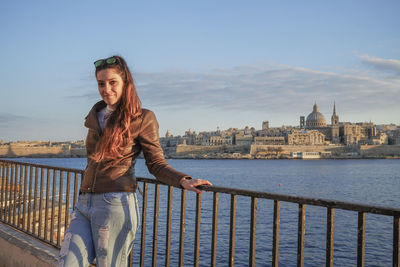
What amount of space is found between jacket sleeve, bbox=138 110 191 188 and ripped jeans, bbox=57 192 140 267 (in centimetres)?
21

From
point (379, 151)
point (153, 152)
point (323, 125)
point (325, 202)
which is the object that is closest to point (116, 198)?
point (153, 152)

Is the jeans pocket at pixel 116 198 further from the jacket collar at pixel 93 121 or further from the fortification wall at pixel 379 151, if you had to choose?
the fortification wall at pixel 379 151

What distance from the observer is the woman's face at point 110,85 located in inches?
83.0

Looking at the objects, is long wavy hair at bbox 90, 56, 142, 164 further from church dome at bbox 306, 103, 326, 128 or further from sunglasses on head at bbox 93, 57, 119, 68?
church dome at bbox 306, 103, 326, 128

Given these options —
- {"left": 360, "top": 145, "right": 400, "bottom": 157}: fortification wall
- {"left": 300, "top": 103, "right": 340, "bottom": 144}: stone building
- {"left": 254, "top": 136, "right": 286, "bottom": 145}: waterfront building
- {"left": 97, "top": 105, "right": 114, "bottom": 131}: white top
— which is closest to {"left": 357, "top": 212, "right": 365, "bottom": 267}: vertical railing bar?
{"left": 97, "top": 105, "right": 114, "bottom": 131}: white top

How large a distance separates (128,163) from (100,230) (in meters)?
0.35

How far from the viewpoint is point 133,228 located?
79.3 inches

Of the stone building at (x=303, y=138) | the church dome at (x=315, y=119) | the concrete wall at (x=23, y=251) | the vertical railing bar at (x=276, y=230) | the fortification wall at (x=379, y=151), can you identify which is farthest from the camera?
the church dome at (x=315, y=119)

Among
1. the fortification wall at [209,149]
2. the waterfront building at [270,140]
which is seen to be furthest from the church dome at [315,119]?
the fortification wall at [209,149]

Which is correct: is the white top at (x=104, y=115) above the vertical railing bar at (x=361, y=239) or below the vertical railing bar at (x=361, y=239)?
above

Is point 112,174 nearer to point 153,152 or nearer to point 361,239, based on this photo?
point 153,152

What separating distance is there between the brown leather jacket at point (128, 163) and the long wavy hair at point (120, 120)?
0.04 metres

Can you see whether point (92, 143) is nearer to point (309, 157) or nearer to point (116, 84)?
point (116, 84)

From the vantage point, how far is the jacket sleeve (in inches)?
82.0
